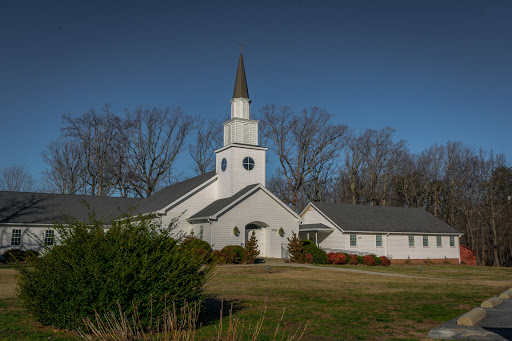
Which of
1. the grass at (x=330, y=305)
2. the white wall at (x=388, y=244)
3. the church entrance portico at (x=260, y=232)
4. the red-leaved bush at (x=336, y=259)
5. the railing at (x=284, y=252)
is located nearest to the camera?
the grass at (x=330, y=305)

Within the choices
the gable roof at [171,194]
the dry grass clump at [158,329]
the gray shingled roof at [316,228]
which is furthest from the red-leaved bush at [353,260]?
the dry grass clump at [158,329]

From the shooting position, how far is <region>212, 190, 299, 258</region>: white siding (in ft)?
100

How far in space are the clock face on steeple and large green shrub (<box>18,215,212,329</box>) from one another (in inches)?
975

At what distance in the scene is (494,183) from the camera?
175 ft

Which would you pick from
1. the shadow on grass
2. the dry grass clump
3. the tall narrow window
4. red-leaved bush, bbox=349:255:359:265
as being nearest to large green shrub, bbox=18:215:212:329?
the dry grass clump

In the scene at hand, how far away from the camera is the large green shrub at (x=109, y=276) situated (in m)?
8.37

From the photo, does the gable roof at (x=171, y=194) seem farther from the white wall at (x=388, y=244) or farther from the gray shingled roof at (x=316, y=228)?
the white wall at (x=388, y=244)

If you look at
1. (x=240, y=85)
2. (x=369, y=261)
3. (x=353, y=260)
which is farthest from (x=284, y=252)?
(x=240, y=85)

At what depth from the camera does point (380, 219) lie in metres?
40.5

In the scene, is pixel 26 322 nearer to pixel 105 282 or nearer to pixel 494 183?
pixel 105 282

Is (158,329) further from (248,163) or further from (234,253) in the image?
(248,163)

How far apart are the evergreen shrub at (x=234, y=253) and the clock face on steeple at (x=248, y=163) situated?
711cm

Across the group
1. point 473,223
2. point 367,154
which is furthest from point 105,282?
point 367,154

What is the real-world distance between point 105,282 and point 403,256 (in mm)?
34544
